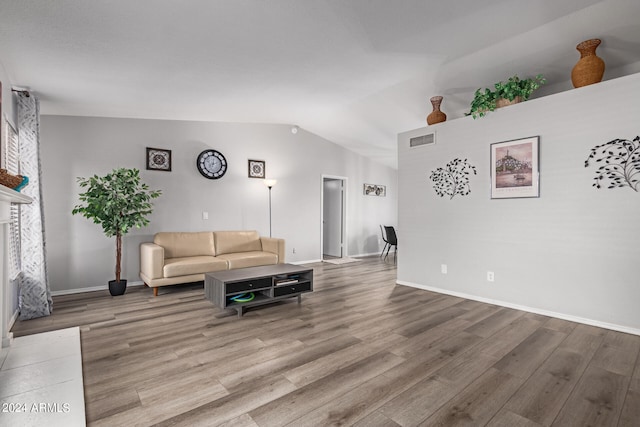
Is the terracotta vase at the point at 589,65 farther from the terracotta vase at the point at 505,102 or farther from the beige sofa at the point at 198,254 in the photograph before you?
the beige sofa at the point at 198,254

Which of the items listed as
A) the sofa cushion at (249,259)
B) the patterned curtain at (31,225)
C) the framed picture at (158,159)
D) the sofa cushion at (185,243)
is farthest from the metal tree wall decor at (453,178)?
the patterned curtain at (31,225)

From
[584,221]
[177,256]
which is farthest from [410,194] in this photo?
[177,256]

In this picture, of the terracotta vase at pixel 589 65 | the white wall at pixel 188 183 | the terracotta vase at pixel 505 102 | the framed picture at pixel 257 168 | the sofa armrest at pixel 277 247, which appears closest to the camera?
the terracotta vase at pixel 589 65

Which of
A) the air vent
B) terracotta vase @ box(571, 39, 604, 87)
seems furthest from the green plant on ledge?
the air vent

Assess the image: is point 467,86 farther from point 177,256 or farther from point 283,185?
point 177,256

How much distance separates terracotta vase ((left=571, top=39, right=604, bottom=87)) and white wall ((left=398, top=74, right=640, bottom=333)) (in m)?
0.09

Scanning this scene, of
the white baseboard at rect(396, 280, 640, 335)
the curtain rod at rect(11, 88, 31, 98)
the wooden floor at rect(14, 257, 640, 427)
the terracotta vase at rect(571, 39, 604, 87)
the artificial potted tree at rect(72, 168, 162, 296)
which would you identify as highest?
the terracotta vase at rect(571, 39, 604, 87)

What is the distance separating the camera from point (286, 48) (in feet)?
9.67

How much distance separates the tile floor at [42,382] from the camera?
5.56 feet

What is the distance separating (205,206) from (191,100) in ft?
6.16

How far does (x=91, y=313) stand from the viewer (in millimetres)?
3422

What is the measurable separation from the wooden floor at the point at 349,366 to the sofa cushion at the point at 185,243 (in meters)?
1.22

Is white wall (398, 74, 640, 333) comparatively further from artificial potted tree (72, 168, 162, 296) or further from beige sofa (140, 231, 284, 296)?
artificial potted tree (72, 168, 162, 296)

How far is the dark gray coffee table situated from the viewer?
323 cm
